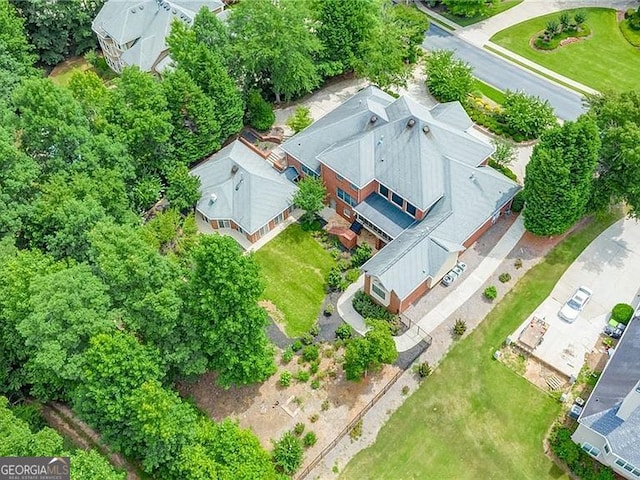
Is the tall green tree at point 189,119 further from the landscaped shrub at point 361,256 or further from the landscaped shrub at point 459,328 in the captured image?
the landscaped shrub at point 459,328

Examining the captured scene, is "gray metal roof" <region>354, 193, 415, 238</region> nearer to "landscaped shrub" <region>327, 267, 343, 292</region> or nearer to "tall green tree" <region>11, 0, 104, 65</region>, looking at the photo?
"landscaped shrub" <region>327, 267, 343, 292</region>

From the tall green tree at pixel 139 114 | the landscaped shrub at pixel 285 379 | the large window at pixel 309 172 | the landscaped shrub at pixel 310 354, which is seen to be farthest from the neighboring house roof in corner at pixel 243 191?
the landscaped shrub at pixel 285 379

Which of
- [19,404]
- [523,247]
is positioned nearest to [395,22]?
[523,247]

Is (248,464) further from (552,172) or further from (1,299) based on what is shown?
(552,172)

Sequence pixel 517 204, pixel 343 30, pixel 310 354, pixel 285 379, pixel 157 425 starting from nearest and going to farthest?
pixel 157 425 < pixel 285 379 < pixel 310 354 < pixel 517 204 < pixel 343 30

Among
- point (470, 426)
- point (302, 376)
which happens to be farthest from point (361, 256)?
point (470, 426)

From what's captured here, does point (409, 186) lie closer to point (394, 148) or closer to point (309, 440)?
point (394, 148)
